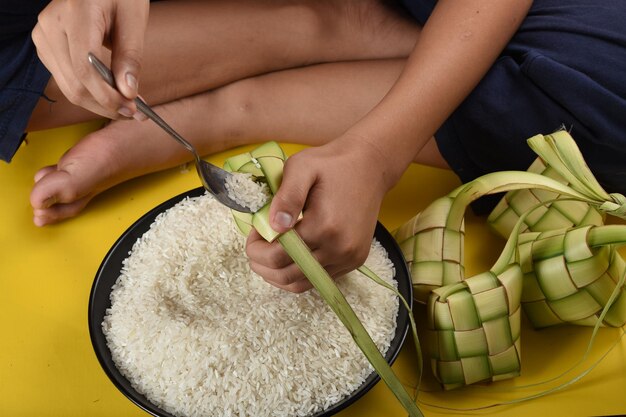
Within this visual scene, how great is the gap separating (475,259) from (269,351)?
331 millimetres

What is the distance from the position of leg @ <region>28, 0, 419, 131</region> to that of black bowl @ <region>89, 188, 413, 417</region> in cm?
21

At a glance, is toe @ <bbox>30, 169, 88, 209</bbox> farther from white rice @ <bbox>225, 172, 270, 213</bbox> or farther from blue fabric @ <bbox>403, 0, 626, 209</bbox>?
blue fabric @ <bbox>403, 0, 626, 209</bbox>

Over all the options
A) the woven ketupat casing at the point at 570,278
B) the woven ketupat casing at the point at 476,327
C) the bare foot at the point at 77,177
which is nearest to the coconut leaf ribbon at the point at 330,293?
the woven ketupat casing at the point at 476,327

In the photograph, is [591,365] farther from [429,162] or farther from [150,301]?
[150,301]

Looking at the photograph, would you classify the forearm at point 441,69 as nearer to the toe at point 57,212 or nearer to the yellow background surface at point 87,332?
the yellow background surface at point 87,332

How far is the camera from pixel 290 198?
636 millimetres

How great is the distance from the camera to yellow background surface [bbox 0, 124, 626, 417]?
783mm

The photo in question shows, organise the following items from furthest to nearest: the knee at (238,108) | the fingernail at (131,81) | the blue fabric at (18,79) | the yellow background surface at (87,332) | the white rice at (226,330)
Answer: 1. the knee at (238,108)
2. the blue fabric at (18,79)
3. the yellow background surface at (87,332)
4. the white rice at (226,330)
5. the fingernail at (131,81)

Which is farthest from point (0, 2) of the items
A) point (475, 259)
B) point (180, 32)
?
point (475, 259)

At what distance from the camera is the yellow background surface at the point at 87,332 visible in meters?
0.78

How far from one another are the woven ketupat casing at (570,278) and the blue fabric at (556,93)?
13cm

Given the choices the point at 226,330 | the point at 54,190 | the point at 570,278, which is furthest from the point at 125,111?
the point at 570,278

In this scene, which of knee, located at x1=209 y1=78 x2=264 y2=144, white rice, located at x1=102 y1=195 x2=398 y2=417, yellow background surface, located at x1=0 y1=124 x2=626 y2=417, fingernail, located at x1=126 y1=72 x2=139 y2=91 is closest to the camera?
fingernail, located at x1=126 y1=72 x2=139 y2=91

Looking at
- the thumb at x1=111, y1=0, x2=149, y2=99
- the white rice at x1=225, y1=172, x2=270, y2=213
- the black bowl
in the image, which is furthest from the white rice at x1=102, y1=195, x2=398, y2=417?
the thumb at x1=111, y1=0, x2=149, y2=99
